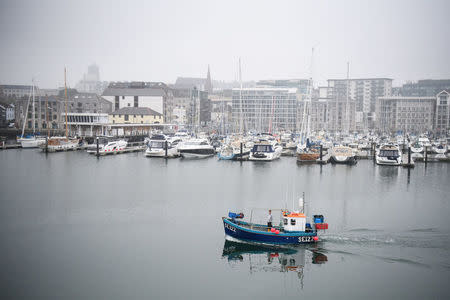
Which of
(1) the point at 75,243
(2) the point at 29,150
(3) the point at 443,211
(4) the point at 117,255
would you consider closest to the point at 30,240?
(1) the point at 75,243

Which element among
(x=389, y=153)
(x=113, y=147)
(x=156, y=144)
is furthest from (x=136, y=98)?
(x=389, y=153)

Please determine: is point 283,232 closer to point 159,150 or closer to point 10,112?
point 159,150

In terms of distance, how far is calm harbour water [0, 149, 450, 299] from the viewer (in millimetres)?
20484

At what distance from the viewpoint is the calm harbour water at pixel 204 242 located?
2048 cm

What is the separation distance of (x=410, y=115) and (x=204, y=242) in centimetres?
14383

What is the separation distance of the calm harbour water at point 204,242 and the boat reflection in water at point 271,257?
10 centimetres

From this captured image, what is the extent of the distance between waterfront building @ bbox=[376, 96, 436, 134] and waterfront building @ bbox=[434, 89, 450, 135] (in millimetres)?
3729

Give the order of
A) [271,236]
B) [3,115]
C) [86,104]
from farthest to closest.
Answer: [3,115], [86,104], [271,236]

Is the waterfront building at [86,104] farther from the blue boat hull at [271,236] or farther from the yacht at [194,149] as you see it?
the blue boat hull at [271,236]

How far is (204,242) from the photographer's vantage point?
84.2 ft

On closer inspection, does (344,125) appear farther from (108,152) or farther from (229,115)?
(108,152)

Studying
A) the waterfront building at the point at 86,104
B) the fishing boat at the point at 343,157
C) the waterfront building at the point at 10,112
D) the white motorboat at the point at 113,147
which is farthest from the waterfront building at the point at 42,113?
the fishing boat at the point at 343,157

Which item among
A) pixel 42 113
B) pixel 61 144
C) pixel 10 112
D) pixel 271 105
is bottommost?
pixel 61 144

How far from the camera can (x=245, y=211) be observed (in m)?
32.1
